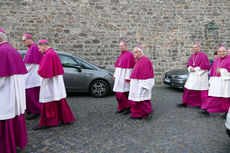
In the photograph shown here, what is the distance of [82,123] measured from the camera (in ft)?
14.9

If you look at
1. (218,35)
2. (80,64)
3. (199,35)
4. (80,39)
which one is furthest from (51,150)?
(218,35)

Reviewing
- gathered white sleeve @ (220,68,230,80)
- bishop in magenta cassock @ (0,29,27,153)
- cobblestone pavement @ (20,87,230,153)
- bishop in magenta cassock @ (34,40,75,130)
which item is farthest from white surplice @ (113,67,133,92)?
bishop in magenta cassock @ (0,29,27,153)

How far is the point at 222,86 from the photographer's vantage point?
4.92 meters

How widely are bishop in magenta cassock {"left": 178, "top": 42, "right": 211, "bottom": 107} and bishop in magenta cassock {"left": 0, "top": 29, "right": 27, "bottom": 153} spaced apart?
501cm

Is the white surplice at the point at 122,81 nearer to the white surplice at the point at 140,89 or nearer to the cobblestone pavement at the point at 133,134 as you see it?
the white surplice at the point at 140,89

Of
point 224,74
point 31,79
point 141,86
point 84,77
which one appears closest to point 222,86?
point 224,74

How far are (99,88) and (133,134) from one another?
12.3 feet

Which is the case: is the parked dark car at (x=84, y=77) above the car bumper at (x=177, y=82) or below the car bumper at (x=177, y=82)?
above

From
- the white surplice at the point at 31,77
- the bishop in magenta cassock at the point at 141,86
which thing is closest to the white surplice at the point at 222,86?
the bishop in magenta cassock at the point at 141,86

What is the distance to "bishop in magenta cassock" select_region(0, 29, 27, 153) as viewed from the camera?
111 inches

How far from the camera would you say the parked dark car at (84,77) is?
283 inches

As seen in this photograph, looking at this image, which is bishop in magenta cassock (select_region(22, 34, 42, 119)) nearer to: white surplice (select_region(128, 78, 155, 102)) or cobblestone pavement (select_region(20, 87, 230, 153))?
cobblestone pavement (select_region(20, 87, 230, 153))

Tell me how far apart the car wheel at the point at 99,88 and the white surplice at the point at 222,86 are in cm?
389

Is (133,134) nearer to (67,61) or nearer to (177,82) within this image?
(67,61)
